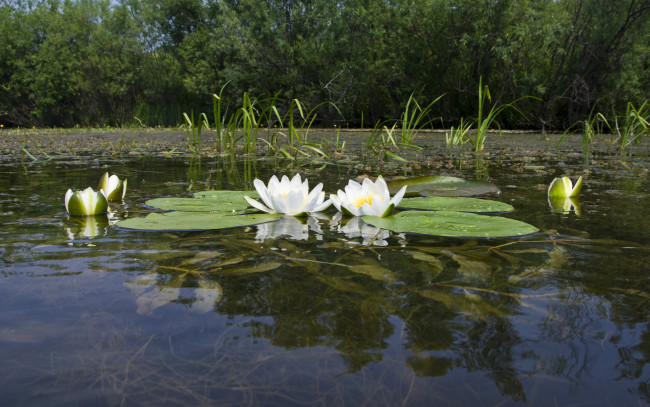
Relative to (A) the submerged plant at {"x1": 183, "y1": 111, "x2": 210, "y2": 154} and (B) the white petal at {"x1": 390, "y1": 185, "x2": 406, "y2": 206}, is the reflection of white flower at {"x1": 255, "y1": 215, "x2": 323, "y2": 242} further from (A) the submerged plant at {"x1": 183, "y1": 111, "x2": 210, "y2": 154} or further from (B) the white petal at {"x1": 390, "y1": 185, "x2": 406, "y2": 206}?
(A) the submerged plant at {"x1": 183, "y1": 111, "x2": 210, "y2": 154}

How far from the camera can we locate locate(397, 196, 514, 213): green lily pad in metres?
1.46

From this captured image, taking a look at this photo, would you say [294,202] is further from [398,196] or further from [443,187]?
[443,187]

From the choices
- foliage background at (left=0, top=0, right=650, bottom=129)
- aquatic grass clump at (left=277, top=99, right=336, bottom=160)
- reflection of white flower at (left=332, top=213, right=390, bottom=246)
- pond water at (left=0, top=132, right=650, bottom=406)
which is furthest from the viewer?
foliage background at (left=0, top=0, right=650, bottom=129)

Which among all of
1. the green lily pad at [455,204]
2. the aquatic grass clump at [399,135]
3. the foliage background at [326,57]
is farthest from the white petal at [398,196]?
the foliage background at [326,57]

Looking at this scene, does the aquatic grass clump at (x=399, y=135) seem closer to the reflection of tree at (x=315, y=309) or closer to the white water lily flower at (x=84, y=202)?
the white water lily flower at (x=84, y=202)

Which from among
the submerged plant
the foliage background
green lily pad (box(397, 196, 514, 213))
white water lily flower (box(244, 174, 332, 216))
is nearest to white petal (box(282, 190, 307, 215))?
white water lily flower (box(244, 174, 332, 216))

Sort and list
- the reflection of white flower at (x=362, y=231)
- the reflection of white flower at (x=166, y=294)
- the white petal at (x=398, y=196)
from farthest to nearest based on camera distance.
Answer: the white petal at (x=398, y=196)
the reflection of white flower at (x=362, y=231)
the reflection of white flower at (x=166, y=294)

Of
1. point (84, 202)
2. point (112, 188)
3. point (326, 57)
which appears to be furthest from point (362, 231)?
point (326, 57)

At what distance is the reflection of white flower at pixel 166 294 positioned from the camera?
2.15 ft

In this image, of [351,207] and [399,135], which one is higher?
[399,135]

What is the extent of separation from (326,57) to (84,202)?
12768 mm

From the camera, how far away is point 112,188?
5.30 feet

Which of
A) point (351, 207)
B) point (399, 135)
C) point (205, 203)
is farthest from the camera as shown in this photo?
point (399, 135)

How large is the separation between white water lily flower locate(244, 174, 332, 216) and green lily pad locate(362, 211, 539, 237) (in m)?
0.17
